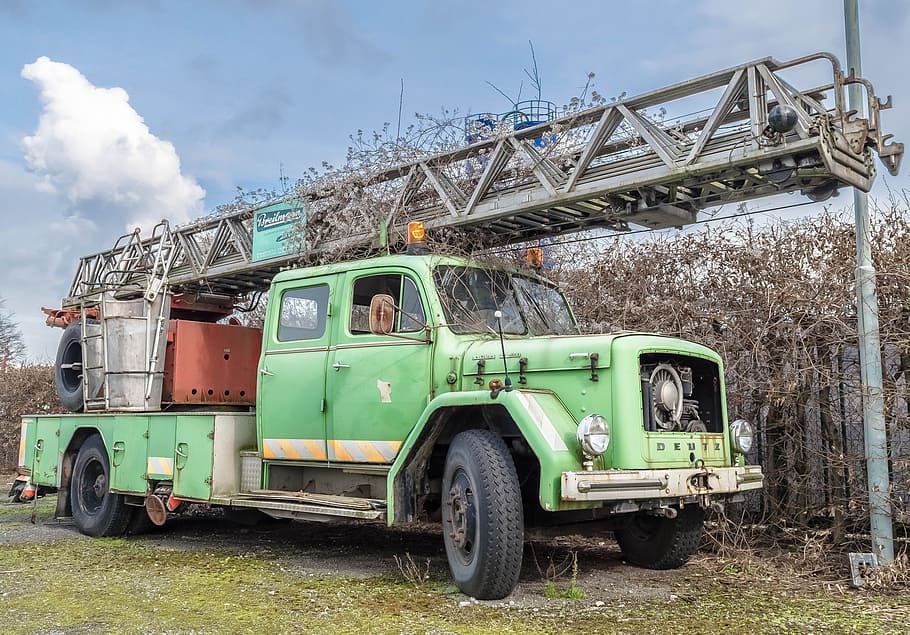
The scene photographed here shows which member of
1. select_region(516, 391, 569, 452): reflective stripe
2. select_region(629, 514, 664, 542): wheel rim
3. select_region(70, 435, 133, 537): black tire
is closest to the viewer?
select_region(516, 391, 569, 452): reflective stripe

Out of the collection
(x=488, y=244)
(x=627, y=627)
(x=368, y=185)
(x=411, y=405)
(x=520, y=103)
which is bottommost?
(x=627, y=627)

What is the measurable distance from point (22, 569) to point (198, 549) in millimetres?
1506

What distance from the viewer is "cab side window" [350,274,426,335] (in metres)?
6.54

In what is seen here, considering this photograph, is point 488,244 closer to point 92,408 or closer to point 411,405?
point 411,405

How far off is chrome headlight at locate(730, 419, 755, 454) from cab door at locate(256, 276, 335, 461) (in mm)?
3115

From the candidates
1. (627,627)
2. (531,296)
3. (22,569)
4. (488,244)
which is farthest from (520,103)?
(22,569)

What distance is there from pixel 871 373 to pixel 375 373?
11.9 ft

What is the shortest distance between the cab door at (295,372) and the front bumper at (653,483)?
2.51 metres

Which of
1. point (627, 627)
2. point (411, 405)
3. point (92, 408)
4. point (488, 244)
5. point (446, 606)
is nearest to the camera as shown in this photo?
point (627, 627)

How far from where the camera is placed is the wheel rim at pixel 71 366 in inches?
380

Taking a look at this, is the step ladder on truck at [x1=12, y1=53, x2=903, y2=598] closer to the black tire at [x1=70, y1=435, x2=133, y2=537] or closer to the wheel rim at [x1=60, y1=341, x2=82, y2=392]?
the black tire at [x1=70, y1=435, x2=133, y2=537]

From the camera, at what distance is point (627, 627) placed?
4.93 metres

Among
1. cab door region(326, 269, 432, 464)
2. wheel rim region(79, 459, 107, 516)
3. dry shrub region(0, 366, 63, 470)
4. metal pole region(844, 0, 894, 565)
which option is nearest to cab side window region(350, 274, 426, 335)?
cab door region(326, 269, 432, 464)

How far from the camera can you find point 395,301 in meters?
6.72
